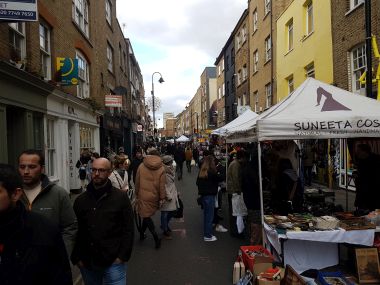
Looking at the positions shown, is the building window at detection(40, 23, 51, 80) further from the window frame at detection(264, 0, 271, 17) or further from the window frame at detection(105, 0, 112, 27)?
the window frame at detection(264, 0, 271, 17)

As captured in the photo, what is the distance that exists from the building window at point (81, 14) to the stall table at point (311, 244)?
13.0 m

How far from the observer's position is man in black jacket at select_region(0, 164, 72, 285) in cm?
206

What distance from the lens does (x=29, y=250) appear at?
2150 mm

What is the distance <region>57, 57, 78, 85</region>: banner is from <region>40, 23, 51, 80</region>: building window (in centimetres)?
32

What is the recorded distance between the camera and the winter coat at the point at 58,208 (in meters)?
3.36

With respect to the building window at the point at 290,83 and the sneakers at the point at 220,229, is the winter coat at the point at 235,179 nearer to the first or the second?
the sneakers at the point at 220,229

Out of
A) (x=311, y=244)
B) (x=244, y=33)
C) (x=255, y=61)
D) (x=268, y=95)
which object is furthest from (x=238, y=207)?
(x=244, y=33)

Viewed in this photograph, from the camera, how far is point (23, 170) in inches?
129

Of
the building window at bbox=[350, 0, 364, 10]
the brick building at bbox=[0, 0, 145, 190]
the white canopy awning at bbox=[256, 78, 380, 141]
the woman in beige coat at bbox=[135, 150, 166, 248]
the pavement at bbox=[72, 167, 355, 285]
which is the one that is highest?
the building window at bbox=[350, 0, 364, 10]

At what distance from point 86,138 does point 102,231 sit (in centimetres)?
1464

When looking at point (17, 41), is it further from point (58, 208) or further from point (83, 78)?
point (58, 208)

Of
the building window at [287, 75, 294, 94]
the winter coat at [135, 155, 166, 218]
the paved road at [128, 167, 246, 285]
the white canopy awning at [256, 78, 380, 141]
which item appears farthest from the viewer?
the building window at [287, 75, 294, 94]

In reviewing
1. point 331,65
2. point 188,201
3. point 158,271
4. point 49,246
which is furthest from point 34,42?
point 331,65

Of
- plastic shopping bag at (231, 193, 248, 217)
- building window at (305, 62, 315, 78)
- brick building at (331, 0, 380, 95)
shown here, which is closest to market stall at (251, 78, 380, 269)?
plastic shopping bag at (231, 193, 248, 217)
